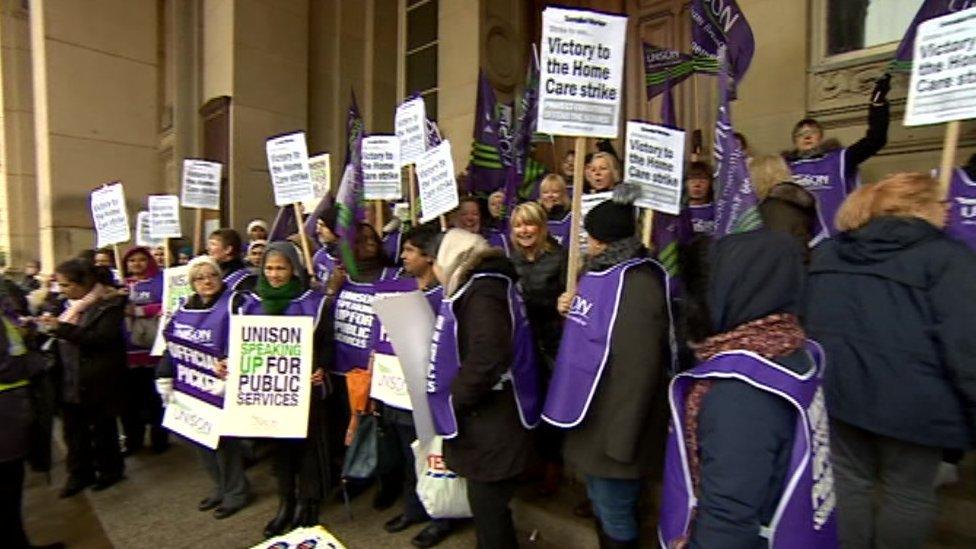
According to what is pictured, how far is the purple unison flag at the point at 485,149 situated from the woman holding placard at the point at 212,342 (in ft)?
8.04

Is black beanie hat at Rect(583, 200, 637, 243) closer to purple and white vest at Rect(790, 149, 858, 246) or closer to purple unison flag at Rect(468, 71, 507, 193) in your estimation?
purple and white vest at Rect(790, 149, 858, 246)

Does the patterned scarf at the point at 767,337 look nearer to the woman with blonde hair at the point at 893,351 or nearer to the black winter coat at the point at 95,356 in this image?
the woman with blonde hair at the point at 893,351

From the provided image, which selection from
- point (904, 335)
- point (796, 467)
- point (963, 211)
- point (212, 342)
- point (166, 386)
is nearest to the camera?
point (796, 467)

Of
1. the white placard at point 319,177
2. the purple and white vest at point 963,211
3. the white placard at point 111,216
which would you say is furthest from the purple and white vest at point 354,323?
the purple and white vest at point 963,211

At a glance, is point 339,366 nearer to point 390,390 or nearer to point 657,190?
point 390,390

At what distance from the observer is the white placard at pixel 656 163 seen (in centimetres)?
337

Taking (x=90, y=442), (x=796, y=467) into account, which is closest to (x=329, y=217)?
(x=90, y=442)

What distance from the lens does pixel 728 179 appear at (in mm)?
3199

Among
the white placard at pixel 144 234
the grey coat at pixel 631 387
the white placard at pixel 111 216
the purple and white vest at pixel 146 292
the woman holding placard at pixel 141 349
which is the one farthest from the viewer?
the white placard at pixel 144 234

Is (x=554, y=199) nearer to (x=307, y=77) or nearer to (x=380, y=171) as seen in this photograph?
(x=380, y=171)

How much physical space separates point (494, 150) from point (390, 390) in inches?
110

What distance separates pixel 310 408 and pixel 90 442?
255 cm

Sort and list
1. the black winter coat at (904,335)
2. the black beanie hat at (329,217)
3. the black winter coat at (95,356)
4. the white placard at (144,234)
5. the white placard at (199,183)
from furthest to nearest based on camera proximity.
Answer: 1. the white placard at (144,234)
2. the white placard at (199,183)
3. the black beanie hat at (329,217)
4. the black winter coat at (95,356)
5. the black winter coat at (904,335)

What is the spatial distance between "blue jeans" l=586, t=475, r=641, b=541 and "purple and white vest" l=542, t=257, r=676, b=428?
13.0 inches
